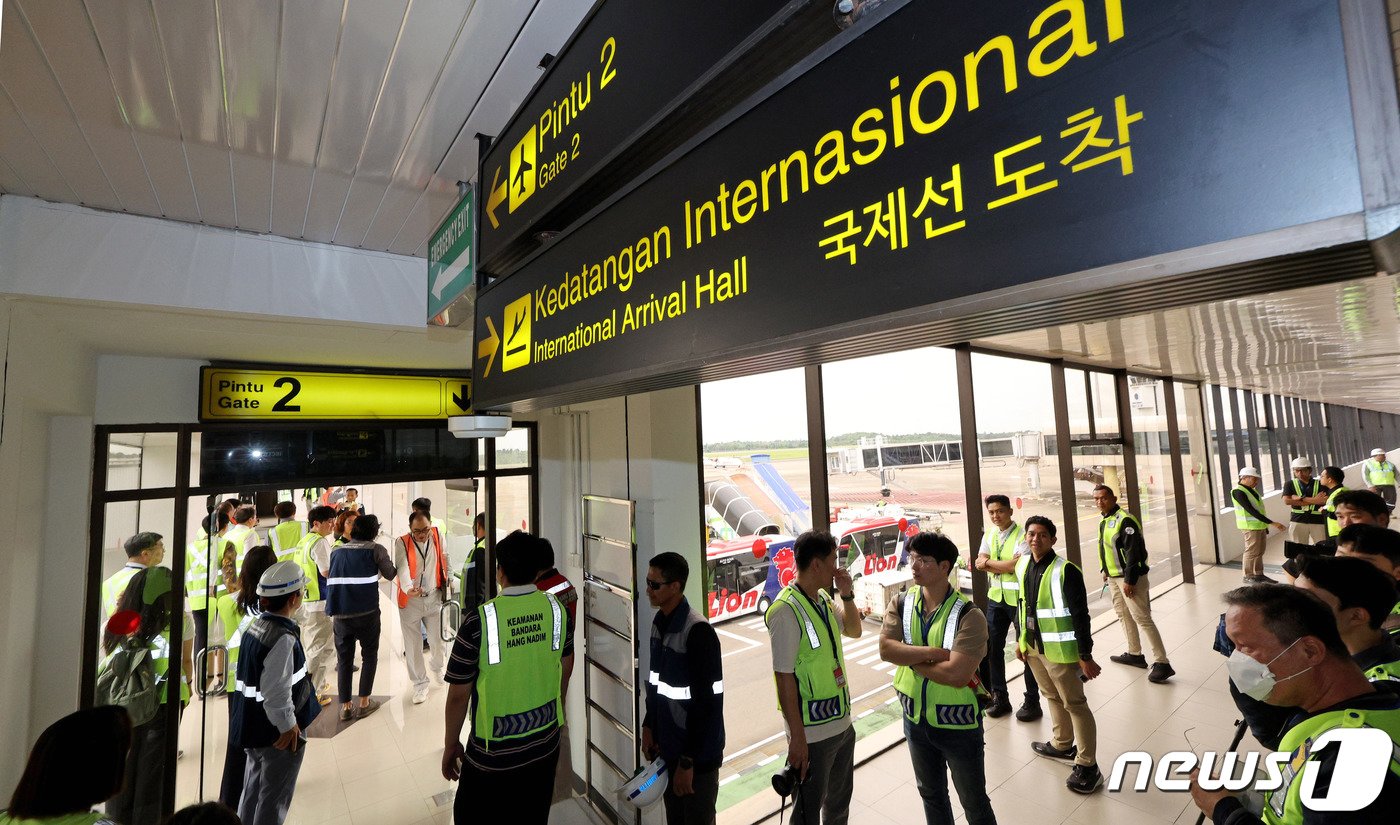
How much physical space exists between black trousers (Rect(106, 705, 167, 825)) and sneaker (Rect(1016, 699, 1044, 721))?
18.2ft

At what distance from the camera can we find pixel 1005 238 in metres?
0.55

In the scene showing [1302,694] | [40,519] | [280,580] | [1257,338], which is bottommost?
[1302,694]

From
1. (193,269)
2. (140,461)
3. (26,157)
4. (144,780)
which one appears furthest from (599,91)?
(144,780)

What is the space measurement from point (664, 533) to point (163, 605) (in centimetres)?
308

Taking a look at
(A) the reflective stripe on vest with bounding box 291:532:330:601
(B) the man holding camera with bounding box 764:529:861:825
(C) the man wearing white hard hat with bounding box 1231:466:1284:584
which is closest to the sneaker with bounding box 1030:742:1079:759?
(B) the man holding camera with bounding box 764:529:861:825

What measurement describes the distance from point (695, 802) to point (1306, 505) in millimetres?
9225

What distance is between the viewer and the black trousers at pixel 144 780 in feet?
10.6

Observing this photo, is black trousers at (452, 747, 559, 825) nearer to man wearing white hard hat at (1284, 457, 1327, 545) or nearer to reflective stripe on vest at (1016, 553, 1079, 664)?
reflective stripe on vest at (1016, 553, 1079, 664)

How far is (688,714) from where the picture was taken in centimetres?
253

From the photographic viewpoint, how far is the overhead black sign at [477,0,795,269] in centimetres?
92

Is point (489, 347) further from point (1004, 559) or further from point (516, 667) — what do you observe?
point (1004, 559)

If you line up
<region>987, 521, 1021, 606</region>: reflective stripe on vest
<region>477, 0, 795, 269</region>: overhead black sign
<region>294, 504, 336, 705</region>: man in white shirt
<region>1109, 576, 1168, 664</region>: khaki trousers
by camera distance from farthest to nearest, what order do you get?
<region>1109, 576, 1168, 664</region>: khaki trousers
<region>294, 504, 336, 705</region>: man in white shirt
<region>987, 521, 1021, 606</region>: reflective stripe on vest
<region>477, 0, 795, 269</region>: overhead black sign

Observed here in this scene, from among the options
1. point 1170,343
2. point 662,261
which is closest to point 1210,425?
point 1170,343

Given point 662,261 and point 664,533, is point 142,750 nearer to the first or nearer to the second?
point 664,533
